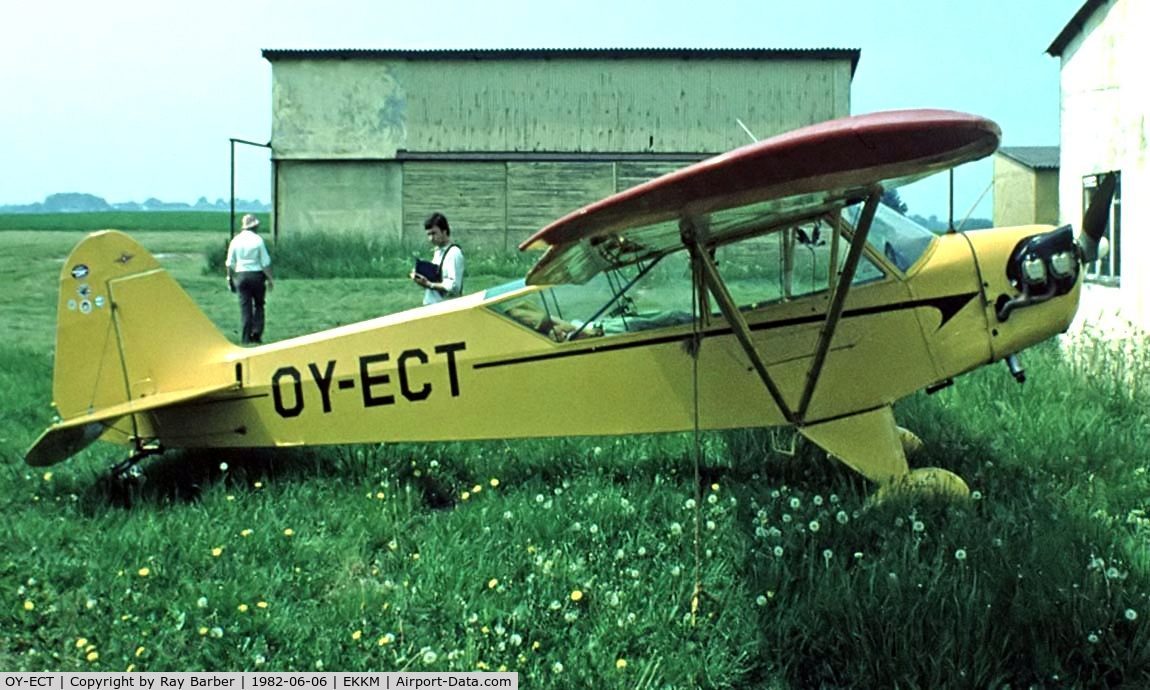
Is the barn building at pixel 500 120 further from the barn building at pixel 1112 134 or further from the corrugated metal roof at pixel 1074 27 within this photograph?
the barn building at pixel 1112 134

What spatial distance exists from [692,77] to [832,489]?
21676mm

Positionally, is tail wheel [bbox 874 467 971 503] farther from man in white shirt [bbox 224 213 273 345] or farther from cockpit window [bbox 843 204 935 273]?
man in white shirt [bbox 224 213 273 345]

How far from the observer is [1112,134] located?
1048 centimetres

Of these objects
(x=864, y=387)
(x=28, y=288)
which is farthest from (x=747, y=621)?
(x=28, y=288)

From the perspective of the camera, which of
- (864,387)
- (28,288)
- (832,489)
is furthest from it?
(28,288)

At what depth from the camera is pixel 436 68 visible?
87.1ft

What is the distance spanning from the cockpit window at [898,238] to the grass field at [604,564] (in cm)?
122

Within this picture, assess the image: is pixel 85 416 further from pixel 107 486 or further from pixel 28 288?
pixel 28 288

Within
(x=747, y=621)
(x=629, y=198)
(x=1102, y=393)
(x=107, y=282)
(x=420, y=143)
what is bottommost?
(x=747, y=621)

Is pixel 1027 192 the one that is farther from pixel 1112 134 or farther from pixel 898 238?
pixel 898 238

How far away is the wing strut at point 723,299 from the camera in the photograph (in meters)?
4.78

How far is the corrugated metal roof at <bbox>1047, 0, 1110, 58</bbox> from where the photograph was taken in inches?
448

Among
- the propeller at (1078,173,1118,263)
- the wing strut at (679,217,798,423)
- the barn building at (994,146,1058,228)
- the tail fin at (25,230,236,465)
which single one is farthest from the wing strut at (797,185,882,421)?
the barn building at (994,146,1058,228)

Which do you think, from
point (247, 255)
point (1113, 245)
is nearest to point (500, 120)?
point (247, 255)
